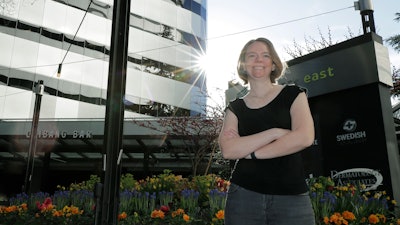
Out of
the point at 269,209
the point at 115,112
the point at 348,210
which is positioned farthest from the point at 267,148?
the point at 348,210

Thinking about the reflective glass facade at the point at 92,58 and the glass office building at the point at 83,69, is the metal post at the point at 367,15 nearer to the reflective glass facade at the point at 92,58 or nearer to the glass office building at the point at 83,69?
the glass office building at the point at 83,69

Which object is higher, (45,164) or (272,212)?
(45,164)

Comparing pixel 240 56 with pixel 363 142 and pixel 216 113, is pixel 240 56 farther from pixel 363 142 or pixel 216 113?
pixel 216 113

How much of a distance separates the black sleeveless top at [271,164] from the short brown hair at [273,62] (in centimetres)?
20

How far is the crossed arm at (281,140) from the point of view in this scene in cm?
198

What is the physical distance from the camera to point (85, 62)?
87.3ft

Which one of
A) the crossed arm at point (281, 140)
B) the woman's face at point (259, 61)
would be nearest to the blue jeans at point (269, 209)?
the crossed arm at point (281, 140)

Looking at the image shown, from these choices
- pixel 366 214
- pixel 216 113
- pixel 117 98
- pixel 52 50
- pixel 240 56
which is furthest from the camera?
pixel 52 50

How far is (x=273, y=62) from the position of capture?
2309 mm

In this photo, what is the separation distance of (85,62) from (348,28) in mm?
18187

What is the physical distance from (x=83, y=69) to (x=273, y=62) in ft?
84.9

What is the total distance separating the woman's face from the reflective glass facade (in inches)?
853

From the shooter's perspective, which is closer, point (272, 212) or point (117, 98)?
point (272, 212)

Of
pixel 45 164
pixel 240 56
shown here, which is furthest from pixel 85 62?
pixel 240 56
